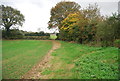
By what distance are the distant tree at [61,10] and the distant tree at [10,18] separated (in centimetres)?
1215

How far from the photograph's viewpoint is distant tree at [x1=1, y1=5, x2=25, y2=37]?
84.1ft

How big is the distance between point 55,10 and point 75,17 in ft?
39.8

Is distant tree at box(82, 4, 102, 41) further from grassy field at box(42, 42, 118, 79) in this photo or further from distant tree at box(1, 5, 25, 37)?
distant tree at box(1, 5, 25, 37)

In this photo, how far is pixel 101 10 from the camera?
516 inches

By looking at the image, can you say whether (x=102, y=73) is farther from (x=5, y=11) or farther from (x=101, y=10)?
(x=5, y=11)

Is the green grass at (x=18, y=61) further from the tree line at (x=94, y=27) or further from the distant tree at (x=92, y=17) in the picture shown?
the distant tree at (x=92, y=17)

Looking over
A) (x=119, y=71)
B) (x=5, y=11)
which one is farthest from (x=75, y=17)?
(x=5, y=11)

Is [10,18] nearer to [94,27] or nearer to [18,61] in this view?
[18,61]

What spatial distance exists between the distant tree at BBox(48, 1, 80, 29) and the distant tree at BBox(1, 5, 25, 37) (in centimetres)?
1215

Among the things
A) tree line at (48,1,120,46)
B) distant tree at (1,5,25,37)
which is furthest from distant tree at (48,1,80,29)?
distant tree at (1,5,25,37)

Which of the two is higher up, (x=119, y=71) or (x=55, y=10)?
(x=55, y=10)

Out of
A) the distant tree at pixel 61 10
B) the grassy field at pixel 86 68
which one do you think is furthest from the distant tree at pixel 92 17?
the distant tree at pixel 61 10

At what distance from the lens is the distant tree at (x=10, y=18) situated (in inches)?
1009

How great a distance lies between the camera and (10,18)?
2639cm
